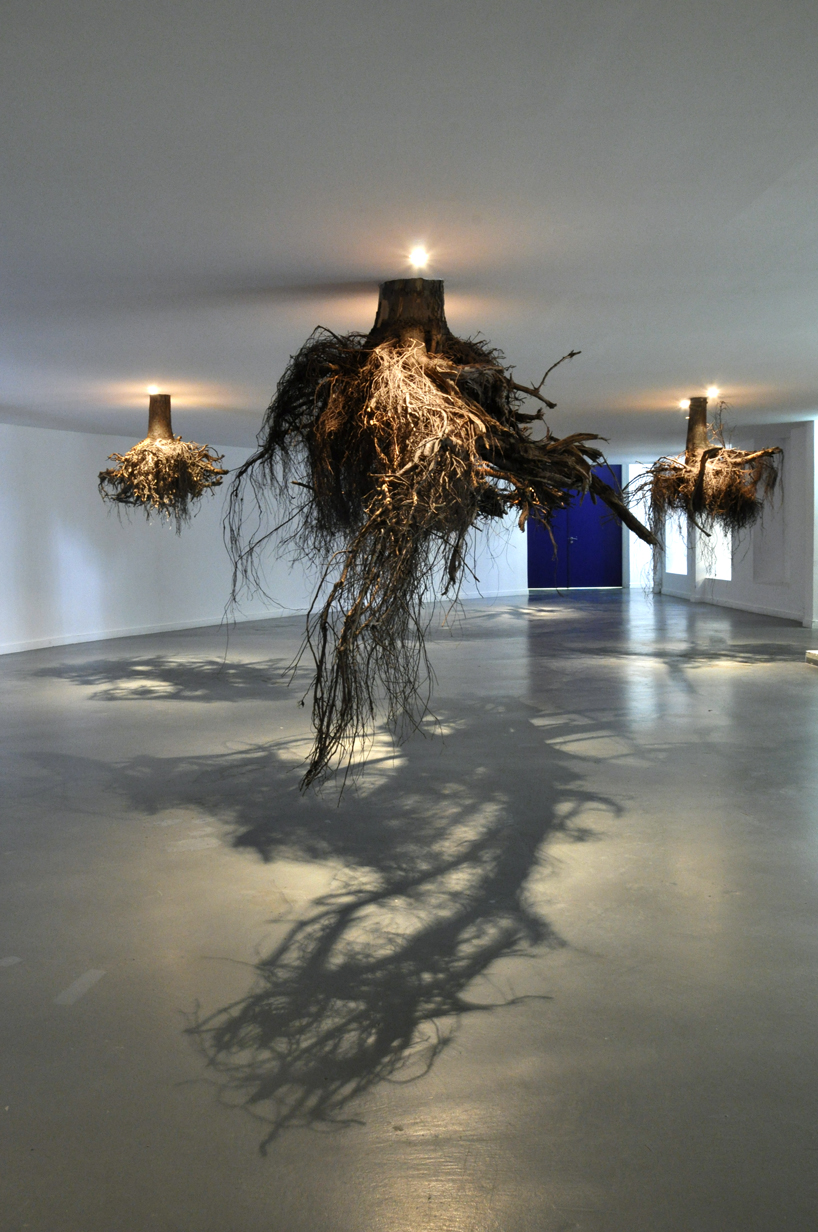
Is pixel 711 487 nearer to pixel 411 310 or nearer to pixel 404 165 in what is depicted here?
pixel 411 310

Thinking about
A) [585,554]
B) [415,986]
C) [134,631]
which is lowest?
[415,986]

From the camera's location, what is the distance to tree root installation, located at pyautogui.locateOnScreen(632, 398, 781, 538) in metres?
7.48

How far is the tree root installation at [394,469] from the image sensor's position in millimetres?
3043

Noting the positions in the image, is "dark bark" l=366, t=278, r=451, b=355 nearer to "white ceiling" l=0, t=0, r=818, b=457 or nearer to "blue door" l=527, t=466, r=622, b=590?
"white ceiling" l=0, t=0, r=818, b=457

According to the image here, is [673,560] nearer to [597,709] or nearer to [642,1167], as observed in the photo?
[597,709]

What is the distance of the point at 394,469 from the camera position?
327cm

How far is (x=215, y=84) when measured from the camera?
233cm

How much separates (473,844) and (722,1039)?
1.52 metres

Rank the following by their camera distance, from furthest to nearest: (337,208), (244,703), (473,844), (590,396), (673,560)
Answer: (673,560) → (590,396) → (244,703) → (473,844) → (337,208)

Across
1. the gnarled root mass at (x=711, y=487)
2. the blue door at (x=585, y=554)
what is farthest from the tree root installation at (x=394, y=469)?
the blue door at (x=585, y=554)

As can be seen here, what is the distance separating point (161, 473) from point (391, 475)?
4.54 meters

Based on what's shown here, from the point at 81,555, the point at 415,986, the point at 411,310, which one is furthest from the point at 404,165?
the point at 81,555

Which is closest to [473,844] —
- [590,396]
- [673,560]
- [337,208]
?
[337,208]

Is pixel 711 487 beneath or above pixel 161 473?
beneath
